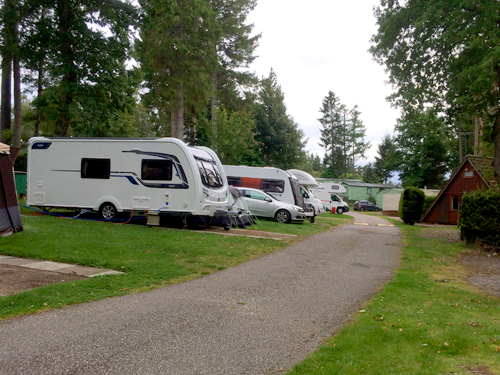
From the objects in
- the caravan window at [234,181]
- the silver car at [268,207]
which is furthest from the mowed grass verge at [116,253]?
the caravan window at [234,181]

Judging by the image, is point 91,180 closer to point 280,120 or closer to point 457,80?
point 457,80

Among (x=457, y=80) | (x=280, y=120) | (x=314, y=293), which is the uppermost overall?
(x=280, y=120)

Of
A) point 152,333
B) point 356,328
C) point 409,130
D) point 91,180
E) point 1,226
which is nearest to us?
point 152,333

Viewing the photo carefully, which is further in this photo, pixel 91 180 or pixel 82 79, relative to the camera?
pixel 82 79

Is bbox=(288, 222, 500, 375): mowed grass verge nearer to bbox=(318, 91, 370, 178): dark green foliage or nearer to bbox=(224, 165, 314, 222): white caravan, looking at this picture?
bbox=(224, 165, 314, 222): white caravan

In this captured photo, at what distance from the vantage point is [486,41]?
594 inches

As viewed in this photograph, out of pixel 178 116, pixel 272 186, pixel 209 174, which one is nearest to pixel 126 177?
pixel 209 174

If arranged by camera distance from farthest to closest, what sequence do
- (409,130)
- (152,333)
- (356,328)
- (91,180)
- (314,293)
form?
(409,130)
(91,180)
(314,293)
(356,328)
(152,333)

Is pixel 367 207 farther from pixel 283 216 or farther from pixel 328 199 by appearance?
pixel 283 216

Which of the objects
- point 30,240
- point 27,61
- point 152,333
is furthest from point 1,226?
point 27,61

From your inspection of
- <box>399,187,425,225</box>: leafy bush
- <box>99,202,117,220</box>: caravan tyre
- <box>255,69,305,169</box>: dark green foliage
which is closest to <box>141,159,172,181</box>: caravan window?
<box>99,202,117,220</box>: caravan tyre

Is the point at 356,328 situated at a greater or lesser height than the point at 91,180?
lesser

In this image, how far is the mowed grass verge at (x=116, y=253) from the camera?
245 inches

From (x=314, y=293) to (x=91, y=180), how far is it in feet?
34.1
